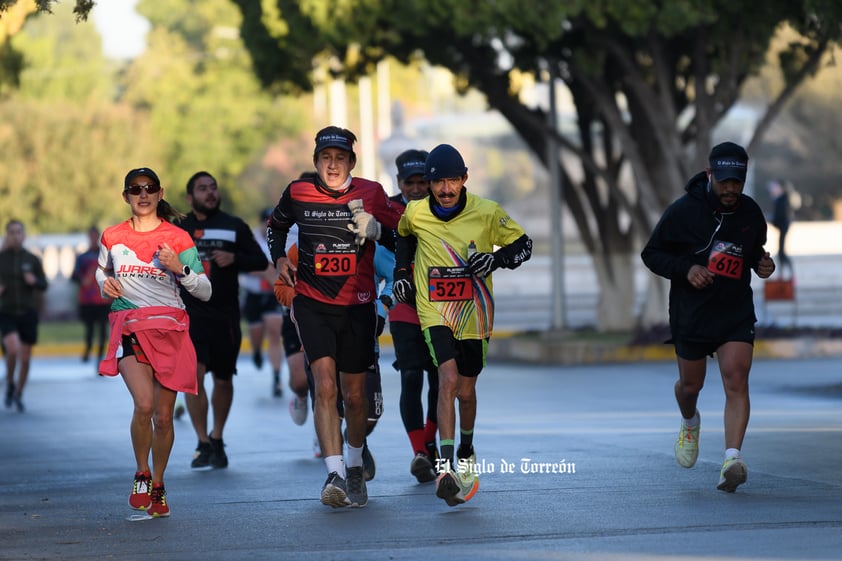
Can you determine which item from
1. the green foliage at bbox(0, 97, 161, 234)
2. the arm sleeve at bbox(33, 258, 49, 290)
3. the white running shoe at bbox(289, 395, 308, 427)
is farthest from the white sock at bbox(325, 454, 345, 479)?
the green foliage at bbox(0, 97, 161, 234)

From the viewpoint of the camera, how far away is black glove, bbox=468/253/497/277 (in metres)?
9.20

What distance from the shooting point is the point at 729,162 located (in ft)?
31.6

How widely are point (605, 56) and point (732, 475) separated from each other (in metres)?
14.3

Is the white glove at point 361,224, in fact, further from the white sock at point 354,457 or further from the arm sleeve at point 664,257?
the arm sleeve at point 664,257

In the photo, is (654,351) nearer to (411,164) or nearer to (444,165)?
(411,164)

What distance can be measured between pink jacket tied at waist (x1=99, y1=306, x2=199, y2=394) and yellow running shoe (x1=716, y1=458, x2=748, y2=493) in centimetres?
280

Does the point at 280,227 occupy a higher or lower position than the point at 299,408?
higher

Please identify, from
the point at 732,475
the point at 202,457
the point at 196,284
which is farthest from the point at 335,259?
the point at 202,457

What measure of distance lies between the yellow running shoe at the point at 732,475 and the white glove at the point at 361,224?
221cm

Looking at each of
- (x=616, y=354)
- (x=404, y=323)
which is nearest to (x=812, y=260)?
(x=616, y=354)

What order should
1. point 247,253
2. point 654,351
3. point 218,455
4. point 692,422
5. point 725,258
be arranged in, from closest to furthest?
point 725,258
point 692,422
point 218,455
point 247,253
point 654,351

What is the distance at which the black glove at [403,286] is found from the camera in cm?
940

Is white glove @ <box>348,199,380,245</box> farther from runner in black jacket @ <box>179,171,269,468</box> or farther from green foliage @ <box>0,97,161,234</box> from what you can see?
green foliage @ <box>0,97,161,234</box>

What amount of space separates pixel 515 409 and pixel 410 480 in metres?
5.64
